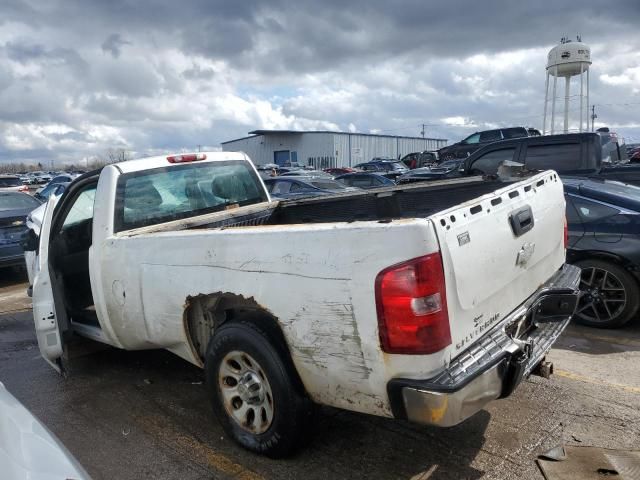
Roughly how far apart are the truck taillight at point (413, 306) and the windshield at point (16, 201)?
9302 mm

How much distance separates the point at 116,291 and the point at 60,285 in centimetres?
109

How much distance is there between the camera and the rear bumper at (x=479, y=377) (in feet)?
7.73

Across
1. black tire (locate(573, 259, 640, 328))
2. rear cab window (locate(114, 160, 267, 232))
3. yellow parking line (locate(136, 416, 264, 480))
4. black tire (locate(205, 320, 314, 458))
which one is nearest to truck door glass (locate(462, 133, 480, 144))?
black tire (locate(573, 259, 640, 328))

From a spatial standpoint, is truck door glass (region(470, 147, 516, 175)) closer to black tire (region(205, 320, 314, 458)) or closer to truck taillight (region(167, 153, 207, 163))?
truck taillight (region(167, 153, 207, 163))

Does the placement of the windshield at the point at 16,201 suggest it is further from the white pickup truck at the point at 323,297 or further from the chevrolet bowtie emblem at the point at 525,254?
the chevrolet bowtie emblem at the point at 525,254

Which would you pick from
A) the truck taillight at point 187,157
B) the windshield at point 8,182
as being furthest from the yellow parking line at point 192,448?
the windshield at point 8,182

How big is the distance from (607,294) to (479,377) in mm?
3556

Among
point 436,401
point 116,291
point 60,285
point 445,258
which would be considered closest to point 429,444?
point 436,401

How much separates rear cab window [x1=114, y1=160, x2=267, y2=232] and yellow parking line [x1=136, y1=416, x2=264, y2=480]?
1.42 m

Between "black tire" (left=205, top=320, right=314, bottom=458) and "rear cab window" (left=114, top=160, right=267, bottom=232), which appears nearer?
"black tire" (left=205, top=320, right=314, bottom=458)

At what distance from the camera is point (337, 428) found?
3.51 meters

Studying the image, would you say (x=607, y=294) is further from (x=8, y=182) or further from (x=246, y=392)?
(x=8, y=182)

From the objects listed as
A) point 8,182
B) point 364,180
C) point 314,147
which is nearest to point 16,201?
point 364,180

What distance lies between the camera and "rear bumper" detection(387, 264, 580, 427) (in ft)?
7.73
